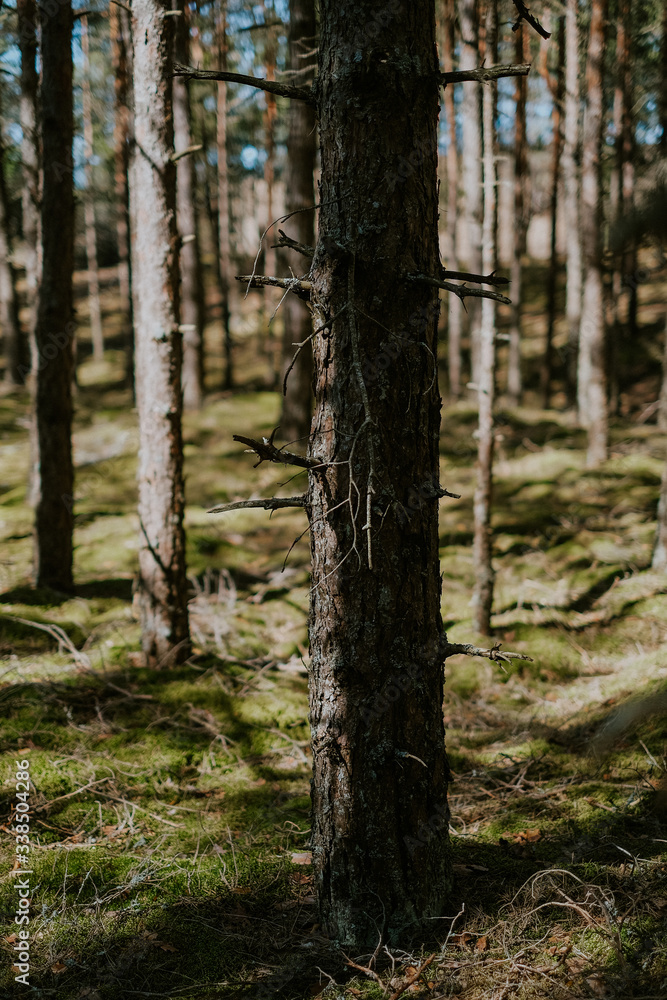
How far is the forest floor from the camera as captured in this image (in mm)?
2598

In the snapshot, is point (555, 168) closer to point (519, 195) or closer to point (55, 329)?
point (519, 195)

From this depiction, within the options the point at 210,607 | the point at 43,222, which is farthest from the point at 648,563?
the point at 43,222

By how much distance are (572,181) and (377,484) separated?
53.9 ft

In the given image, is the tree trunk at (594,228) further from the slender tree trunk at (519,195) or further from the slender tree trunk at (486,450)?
the slender tree trunk at (486,450)

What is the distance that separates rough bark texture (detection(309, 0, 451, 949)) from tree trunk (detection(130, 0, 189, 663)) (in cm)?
257

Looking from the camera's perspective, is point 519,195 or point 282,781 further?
point 519,195

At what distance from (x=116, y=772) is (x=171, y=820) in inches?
20.8

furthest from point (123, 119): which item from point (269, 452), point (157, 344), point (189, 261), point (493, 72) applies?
point (269, 452)

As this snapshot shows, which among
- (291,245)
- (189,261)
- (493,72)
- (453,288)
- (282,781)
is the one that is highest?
→ (189,261)

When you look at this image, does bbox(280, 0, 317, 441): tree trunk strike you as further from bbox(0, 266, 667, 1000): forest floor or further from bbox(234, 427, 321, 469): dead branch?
bbox(234, 427, 321, 469): dead branch

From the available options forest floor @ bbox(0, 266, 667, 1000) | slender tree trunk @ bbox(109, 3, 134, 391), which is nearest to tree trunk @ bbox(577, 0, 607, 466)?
forest floor @ bbox(0, 266, 667, 1000)

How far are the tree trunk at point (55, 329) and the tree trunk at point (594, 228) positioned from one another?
26.4ft

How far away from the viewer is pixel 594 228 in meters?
11.3

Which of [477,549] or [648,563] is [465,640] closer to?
[477,549]
